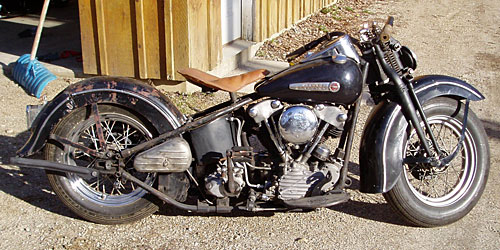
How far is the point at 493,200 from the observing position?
14.5 feet

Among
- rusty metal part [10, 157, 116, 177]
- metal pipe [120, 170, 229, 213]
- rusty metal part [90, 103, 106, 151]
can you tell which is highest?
rusty metal part [90, 103, 106, 151]

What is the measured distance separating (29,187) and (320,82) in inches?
106

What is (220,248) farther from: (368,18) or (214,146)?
(368,18)

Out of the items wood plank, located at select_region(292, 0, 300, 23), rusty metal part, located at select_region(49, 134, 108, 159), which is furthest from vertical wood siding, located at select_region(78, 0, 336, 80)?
wood plank, located at select_region(292, 0, 300, 23)

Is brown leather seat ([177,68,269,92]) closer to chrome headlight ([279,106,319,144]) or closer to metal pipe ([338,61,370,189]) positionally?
chrome headlight ([279,106,319,144])

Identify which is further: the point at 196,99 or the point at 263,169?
the point at 196,99

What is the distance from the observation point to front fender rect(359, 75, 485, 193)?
3697mm

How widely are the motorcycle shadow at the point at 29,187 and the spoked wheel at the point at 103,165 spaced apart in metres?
0.30

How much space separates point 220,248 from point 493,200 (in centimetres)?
232

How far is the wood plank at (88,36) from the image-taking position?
6.54 meters

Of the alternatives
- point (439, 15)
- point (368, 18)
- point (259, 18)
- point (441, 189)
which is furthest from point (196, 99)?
point (439, 15)

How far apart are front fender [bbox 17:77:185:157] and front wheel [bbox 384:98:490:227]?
168 cm

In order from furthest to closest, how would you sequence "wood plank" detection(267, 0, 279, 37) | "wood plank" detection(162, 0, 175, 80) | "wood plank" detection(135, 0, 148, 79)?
"wood plank" detection(267, 0, 279, 37) → "wood plank" detection(135, 0, 148, 79) → "wood plank" detection(162, 0, 175, 80)

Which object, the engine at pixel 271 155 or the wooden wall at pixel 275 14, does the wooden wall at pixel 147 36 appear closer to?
the wooden wall at pixel 275 14
